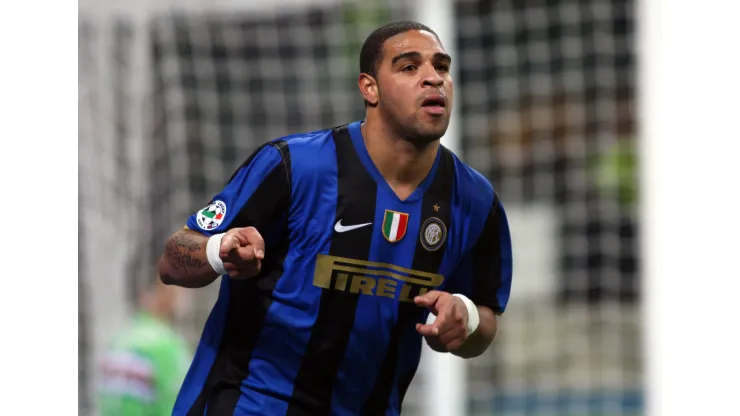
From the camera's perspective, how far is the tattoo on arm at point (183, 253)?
10.00 ft

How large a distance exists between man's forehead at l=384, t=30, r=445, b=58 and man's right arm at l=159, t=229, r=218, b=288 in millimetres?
738

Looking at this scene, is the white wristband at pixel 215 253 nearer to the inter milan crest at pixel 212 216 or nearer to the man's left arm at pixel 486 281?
the inter milan crest at pixel 212 216

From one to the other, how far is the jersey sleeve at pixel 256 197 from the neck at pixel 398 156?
0.90ft

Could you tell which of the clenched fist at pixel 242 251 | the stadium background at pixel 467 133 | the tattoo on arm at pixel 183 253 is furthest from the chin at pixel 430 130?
the stadium background at pixel 467 133

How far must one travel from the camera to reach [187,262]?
3.07 meters

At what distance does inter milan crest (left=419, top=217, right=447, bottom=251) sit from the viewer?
322 centimetres

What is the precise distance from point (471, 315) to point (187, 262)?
82cm

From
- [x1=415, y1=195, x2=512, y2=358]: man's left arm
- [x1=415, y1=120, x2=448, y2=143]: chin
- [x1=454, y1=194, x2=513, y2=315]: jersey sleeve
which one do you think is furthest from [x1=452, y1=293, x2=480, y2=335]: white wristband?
[x1=415, y1=120, x2=448, y2=143]: chin

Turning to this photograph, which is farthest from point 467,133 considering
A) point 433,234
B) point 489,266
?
point 433,234

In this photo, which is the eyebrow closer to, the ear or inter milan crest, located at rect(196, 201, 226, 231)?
the ear

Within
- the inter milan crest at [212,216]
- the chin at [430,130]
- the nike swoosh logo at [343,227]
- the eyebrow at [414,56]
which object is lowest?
the nike swoosh logo at [343,227]

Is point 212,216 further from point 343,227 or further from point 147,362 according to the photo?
point 147,362

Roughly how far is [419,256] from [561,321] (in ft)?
13.2

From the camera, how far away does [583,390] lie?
7.02 m
